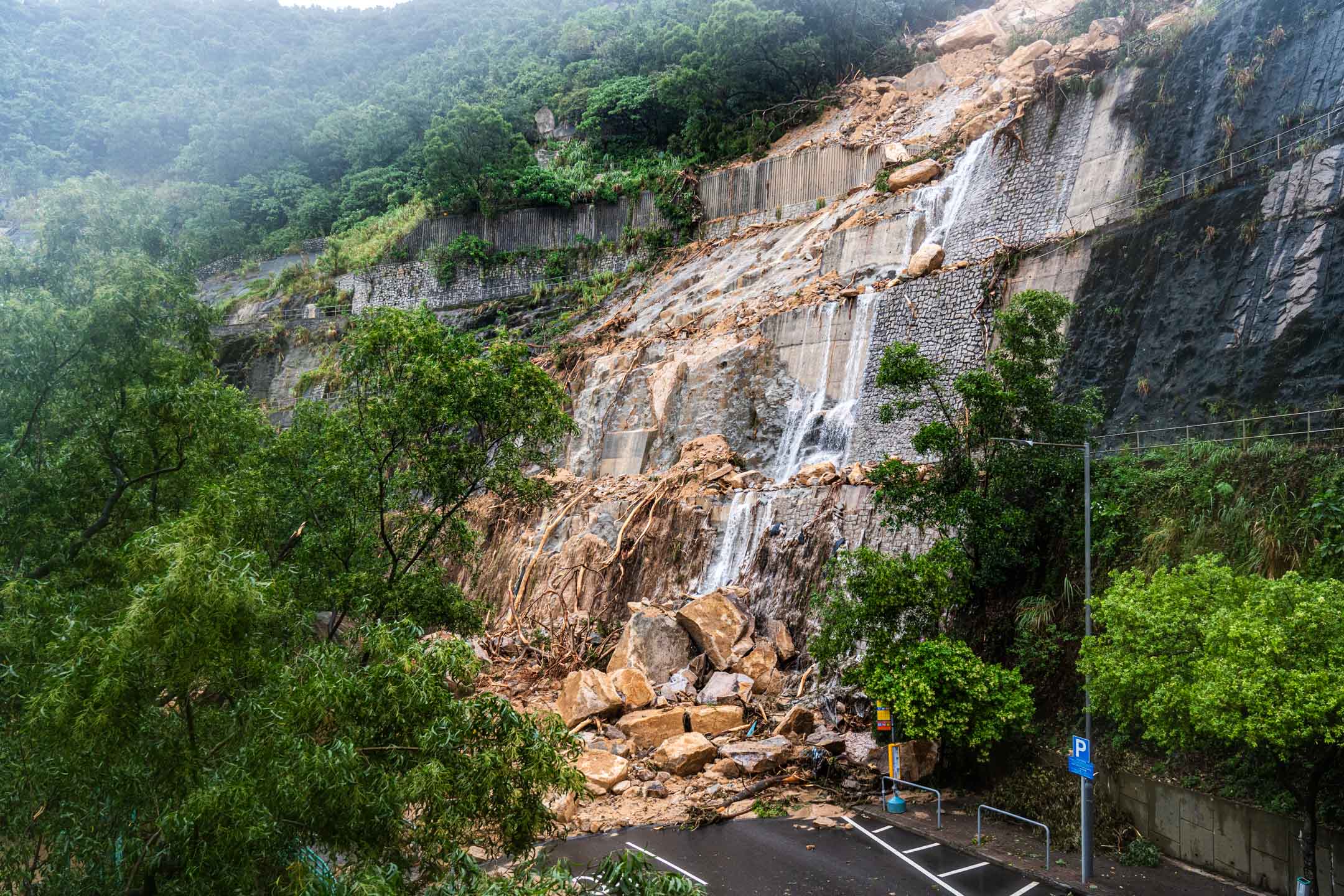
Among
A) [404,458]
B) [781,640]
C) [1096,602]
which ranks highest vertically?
[404,458]

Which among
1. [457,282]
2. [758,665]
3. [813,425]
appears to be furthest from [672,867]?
[457,282]

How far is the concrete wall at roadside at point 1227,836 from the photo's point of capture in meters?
9.92

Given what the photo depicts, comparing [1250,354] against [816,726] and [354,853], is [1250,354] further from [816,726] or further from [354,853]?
[354,853]

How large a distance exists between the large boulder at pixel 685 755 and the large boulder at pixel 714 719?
77 cm

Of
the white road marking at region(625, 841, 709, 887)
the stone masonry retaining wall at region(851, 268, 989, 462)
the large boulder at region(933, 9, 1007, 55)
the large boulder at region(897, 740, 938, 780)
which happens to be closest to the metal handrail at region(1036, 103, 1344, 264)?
the stone masonry retaining wall at region(851, 268, 989, 462)

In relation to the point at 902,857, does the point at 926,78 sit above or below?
above

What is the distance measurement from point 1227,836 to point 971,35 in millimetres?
36534

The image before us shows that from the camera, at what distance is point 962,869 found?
1202 centimetres

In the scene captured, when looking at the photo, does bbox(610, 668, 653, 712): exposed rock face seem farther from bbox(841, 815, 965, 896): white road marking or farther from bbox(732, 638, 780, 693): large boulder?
bbox(841, 815, 965, 896): white road marking

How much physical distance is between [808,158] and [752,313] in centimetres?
948

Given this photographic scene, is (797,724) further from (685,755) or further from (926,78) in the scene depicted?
(926,78)

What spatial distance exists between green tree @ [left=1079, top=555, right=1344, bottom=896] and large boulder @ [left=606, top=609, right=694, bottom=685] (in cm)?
1025

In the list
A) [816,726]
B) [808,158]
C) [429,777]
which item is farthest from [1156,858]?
[808,158]

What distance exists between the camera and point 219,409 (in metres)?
12.1
